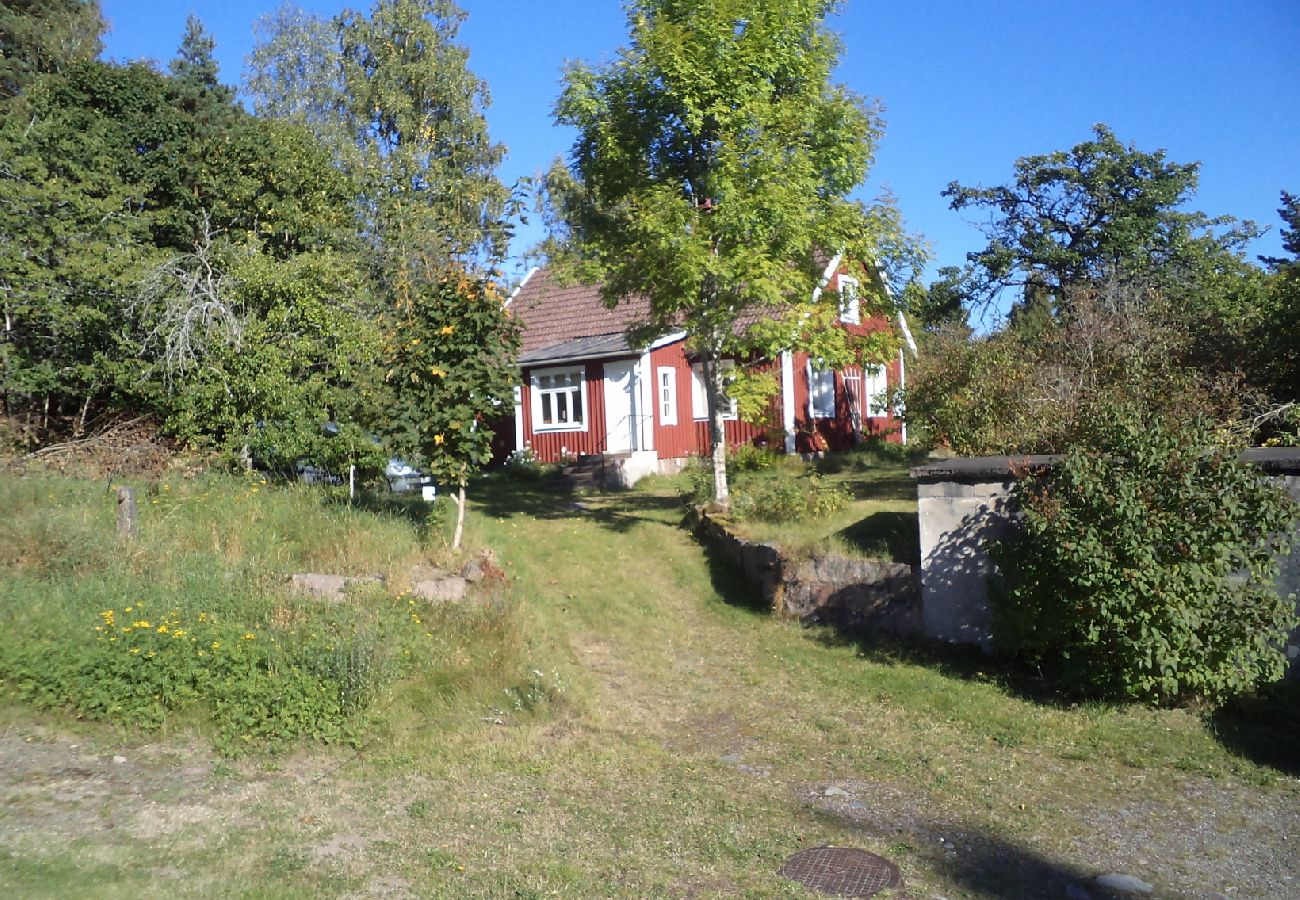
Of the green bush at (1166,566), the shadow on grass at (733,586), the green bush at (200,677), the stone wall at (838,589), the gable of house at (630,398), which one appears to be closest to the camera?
the green bush at (200,677)

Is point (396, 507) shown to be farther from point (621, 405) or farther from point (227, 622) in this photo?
point (621, 405)

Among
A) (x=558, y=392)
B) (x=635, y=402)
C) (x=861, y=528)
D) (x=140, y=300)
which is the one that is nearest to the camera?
(x=861, y=528)

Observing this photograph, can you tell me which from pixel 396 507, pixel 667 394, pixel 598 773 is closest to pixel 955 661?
pixel 598 773

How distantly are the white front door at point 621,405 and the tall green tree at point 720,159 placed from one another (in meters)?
7.24

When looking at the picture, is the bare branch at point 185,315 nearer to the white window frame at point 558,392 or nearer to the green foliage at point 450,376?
the green foliage at point 450,376

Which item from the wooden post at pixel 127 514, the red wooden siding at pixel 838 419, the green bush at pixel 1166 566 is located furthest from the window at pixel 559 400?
the green bush at pixel 1166 566

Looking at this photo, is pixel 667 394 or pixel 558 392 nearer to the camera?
pixel 667 394

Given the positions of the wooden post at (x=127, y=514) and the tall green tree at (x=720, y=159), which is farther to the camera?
the tall green tree at (x=720, y=159)

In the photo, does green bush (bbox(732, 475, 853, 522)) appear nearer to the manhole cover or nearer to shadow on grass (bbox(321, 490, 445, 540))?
shadow on grass (bbox(321, 490, 445, 540))

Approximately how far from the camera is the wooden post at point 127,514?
9.65 m

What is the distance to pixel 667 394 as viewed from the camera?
74.4 ft

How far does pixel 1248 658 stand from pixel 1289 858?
2.51 metres

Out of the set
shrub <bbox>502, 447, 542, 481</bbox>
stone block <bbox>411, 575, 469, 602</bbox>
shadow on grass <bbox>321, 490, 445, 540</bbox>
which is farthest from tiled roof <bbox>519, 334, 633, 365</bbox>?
stone block <bbox>411, 575, 469, 602</bbox>

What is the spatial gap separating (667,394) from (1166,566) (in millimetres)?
15477
